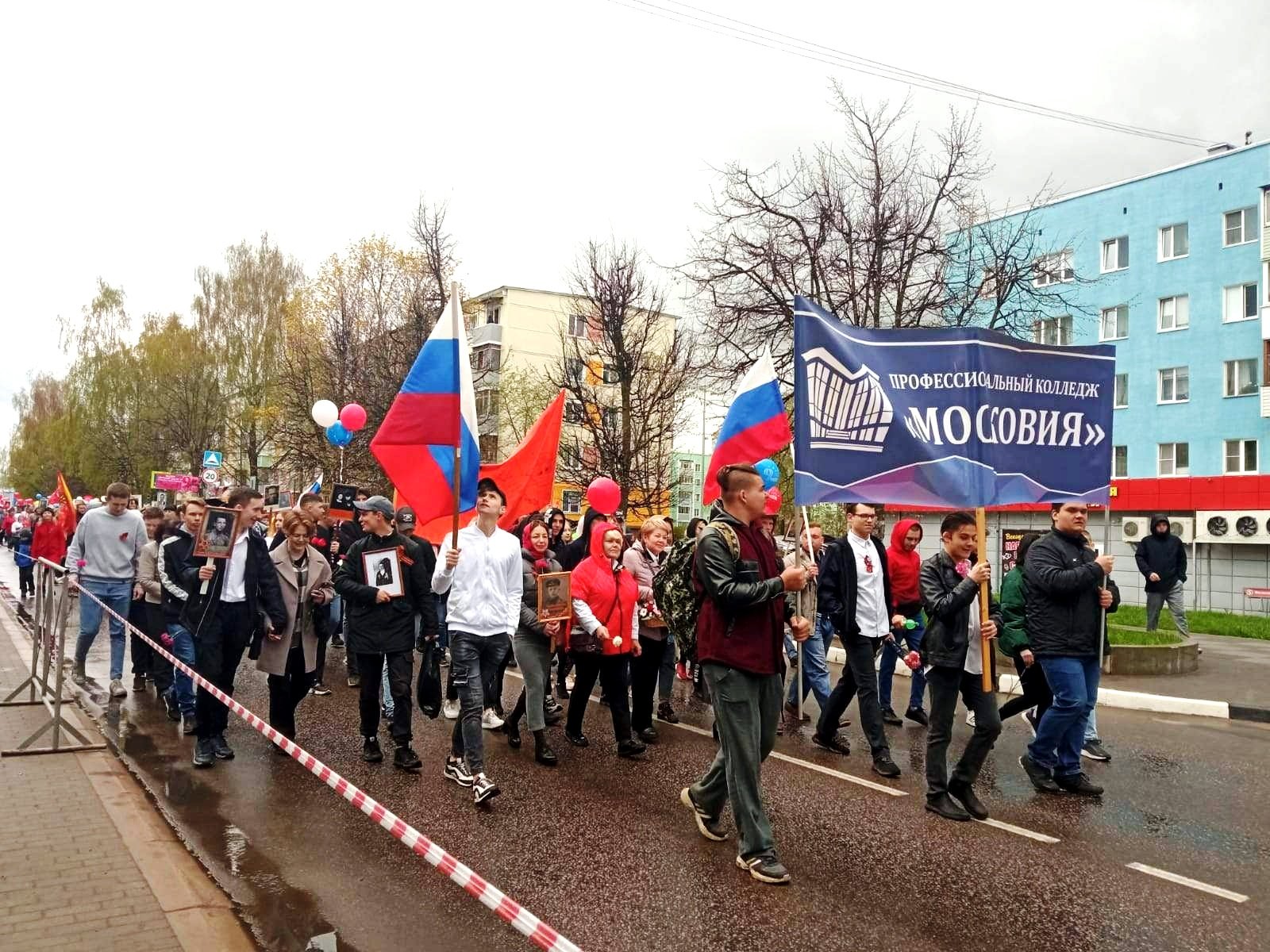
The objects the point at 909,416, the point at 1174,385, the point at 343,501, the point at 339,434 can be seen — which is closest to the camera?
the point at 909,416

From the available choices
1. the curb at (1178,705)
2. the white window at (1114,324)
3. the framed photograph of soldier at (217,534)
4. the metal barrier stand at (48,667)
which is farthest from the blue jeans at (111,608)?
the white window at (1114,324)

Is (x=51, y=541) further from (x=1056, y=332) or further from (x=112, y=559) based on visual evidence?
(x=1056, y=332)

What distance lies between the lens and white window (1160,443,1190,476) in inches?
1346

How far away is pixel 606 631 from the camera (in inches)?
299

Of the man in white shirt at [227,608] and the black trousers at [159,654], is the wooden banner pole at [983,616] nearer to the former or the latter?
the man in white shirt at [227,608]

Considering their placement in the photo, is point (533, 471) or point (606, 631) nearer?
point (606, 631)

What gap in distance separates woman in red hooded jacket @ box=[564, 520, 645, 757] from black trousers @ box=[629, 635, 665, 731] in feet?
1.10

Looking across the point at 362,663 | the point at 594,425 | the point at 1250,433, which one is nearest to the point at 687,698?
the point at 362,663

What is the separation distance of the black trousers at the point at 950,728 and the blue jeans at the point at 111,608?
7701 mm

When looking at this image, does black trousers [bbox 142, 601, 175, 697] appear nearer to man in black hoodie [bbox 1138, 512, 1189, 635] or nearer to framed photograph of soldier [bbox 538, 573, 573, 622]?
framed photograph of soldier [bbox 538, 573, 573, 622]

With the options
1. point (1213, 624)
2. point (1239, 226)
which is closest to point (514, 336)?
point (1239, 226)

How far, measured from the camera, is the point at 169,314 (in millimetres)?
50688

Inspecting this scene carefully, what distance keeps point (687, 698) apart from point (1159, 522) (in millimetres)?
8662

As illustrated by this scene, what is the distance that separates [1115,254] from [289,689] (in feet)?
121
